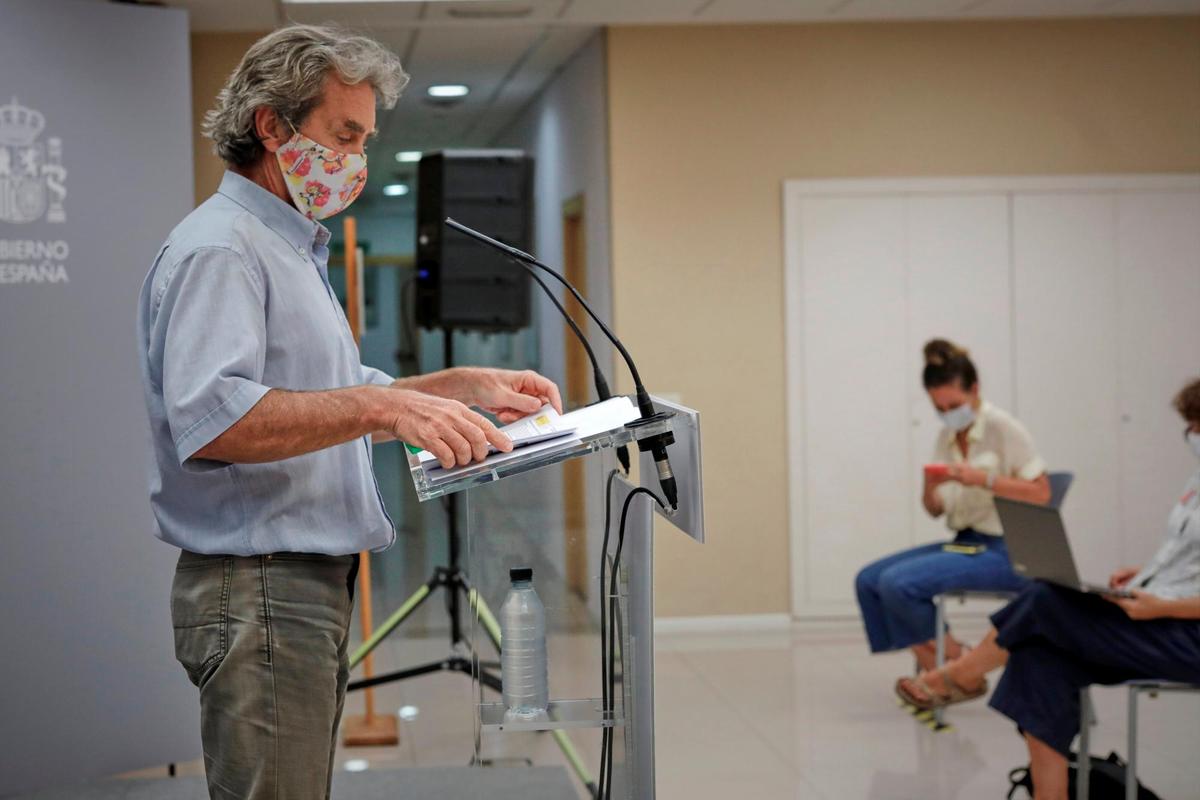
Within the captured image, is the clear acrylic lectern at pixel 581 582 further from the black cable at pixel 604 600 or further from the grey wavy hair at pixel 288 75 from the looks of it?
the grey wavy hair at pixel 288 75

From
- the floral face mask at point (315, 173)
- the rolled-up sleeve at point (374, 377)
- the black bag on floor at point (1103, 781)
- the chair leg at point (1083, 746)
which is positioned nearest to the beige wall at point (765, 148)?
the black bag on floor at point (1103, 781)

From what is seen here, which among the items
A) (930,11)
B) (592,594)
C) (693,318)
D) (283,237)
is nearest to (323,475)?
(283,237)

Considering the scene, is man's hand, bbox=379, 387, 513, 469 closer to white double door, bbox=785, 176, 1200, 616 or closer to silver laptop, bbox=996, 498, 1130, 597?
silver laptop, bbox=996, 498, 1130, 597

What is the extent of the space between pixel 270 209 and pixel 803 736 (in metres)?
3.42

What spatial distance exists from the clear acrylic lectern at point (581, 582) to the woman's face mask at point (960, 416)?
3103 millimetres

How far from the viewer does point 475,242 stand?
489 cm

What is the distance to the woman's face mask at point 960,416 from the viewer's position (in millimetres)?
4922

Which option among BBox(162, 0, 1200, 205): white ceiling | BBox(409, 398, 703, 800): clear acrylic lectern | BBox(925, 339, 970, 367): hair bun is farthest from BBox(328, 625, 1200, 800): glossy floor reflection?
BBox(162, 0, 1200, 205): white ceiling

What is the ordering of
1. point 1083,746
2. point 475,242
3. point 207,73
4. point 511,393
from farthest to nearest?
point 207,73
point 475,242
point 1083,746
point 511,393

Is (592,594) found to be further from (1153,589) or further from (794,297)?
(794,297)

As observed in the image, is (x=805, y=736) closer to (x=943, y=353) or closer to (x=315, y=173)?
(x=943, y=353)

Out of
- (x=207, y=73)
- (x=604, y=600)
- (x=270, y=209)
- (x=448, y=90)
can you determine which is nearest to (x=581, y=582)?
(x=604, y=600)

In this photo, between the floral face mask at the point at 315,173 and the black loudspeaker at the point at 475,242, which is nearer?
the floral face mask at the point at 315,173

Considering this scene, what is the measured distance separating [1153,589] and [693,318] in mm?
3095
